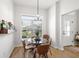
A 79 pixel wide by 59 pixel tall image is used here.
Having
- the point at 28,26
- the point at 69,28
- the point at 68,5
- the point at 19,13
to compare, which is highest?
the point at 68,5

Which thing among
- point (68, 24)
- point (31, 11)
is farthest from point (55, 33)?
point (31, 11)

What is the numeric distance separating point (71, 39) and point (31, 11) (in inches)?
154

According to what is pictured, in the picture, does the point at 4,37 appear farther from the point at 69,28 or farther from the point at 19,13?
the point at 69,28

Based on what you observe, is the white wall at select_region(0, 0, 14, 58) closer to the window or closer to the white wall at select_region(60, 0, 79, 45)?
the window

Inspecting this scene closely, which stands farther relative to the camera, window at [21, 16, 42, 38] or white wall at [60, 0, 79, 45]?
window at [21, 16, 42, 38]

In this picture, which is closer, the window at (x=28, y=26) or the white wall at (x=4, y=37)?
the white wall at (x=4, y=37)

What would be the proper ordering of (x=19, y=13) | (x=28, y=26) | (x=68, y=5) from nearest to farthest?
(x=68, y=5) < (x=19, y=13) < (x=28, y=26)

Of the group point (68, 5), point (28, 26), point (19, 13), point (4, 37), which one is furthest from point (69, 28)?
point (4, 37)

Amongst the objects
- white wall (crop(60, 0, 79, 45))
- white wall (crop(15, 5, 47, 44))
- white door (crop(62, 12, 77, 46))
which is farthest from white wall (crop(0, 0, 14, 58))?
white door (crop(62, 12, 77, 46))

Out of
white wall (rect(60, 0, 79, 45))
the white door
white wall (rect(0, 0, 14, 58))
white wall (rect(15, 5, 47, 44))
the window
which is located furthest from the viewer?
the window

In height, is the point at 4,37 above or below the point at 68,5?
below

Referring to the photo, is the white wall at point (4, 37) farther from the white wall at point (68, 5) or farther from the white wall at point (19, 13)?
the white wall at point (68, 5)

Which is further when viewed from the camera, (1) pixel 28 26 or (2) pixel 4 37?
(1) pixel 28 26

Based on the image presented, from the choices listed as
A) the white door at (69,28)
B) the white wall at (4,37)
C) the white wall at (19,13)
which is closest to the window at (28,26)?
the white wall at (19,13)
